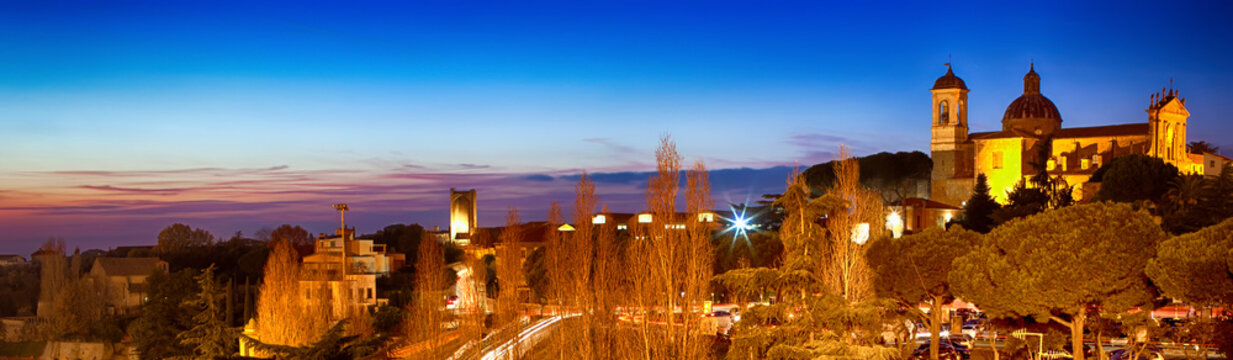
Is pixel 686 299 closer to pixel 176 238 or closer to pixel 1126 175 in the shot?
pixel 1126 175

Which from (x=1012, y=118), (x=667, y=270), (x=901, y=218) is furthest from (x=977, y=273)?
(x=1012, y=118)

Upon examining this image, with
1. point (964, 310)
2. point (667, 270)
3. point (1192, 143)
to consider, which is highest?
point (1192, 143)

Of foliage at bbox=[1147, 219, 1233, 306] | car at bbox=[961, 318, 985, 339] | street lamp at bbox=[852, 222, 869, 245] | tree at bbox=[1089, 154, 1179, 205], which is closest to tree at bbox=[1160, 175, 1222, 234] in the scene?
tree at bbox=[1089, 154, 1179, 205]

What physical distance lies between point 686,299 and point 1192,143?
70844 mm

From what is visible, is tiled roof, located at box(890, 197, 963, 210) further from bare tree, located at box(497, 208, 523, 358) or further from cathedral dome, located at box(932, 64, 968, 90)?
bare tree, located at box(497, 208, 523, 358)

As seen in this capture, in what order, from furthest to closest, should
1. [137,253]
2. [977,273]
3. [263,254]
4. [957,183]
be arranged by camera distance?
[137,253]
[957,183]
[263,254]
[977,273]

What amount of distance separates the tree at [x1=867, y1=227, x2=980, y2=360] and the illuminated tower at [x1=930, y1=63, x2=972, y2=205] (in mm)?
43957

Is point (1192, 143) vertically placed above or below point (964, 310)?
above

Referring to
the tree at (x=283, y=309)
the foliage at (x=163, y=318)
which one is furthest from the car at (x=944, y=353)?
the foliage at (x=163, y=318)

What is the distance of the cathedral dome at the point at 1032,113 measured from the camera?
71938 mm

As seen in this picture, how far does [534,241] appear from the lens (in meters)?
67.7

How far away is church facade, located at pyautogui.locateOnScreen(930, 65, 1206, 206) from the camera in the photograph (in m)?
64.5

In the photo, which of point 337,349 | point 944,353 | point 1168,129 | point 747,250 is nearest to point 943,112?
point 1168,129

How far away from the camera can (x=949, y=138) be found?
7375 centimetres
